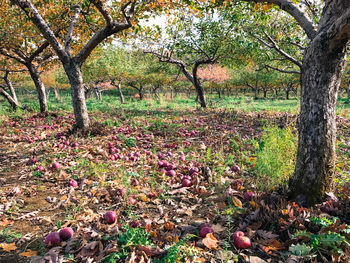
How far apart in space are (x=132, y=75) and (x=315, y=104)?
88.2ft

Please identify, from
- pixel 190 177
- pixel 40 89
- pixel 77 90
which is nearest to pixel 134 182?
pixel 190 177

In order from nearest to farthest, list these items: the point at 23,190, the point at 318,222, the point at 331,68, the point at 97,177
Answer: the point at 318,222
the point at 331,68
the point at 23,190
the point at 97,177

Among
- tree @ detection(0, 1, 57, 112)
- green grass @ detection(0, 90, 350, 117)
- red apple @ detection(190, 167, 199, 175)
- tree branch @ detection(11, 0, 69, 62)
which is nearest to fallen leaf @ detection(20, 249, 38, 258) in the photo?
red apple @ detection(190, 167, 199, 175)

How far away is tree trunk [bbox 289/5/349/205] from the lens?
2316mm

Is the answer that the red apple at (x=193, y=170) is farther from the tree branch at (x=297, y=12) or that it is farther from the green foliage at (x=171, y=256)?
the tree branch at (x=297, y=12)

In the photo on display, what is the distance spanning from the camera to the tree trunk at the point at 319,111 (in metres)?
2.32

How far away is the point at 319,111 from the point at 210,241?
1988 millimetres

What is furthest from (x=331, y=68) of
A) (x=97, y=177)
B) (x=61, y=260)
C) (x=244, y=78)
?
(x=244, y=78)

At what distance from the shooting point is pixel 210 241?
220 centimetres

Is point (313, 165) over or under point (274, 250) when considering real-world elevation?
over

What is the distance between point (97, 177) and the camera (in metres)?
4.04

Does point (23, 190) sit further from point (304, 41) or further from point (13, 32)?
point (304, 41)

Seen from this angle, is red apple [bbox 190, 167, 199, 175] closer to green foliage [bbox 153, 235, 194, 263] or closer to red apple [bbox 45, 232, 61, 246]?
green foliage [bbox 153, 235, 194, 263]

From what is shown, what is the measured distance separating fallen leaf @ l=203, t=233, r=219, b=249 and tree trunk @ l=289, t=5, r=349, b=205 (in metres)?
1.32
